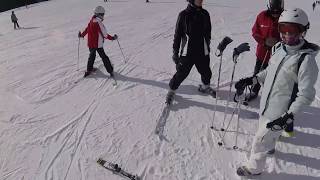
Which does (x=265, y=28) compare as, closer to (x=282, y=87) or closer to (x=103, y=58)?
(x=282, y=87)

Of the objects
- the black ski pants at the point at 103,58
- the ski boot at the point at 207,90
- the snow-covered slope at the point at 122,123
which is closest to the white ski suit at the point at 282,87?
the snow-covered slope at the point at 122,123

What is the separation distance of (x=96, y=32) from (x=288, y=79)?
532cm

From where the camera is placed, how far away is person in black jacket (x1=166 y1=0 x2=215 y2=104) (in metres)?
6.33

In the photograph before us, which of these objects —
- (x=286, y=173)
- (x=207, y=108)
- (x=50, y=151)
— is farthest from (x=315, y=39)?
(x=50, y=151)

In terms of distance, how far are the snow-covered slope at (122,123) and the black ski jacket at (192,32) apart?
1207 millimetres

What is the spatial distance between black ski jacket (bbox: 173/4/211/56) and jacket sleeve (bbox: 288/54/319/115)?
9.31 ft

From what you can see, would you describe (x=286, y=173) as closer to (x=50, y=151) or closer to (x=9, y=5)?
(x=50, y=151)

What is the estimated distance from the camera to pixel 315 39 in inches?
508

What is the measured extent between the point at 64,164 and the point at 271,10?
14.1 ft

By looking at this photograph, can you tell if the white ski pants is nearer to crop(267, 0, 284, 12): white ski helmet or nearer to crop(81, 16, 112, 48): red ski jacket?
crop(267, 0, 284, 12): white ski helmet

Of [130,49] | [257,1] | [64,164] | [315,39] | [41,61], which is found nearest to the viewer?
[64,164]

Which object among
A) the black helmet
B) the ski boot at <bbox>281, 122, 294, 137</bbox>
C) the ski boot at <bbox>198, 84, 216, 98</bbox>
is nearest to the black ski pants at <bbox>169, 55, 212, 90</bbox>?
the ski boot at <bbox>198, 84, 216, 98</bbox>

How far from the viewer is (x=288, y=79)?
4137 millimetres

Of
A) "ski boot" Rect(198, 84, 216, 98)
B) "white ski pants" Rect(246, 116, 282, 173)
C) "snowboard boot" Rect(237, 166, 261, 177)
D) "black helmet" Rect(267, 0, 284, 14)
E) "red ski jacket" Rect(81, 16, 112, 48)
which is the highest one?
"black helmet" Rect(267, 0, 284, 14)
